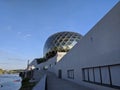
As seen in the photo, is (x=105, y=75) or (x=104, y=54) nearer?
(x=104, y=54)

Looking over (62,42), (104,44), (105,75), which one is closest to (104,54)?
(104,44)

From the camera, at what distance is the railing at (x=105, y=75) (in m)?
9.06

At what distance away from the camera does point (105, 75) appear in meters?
10.3

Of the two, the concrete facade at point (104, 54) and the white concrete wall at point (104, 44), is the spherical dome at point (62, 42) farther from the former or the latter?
the white concrete wall at point (104, 44)

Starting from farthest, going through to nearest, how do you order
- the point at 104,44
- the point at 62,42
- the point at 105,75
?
the point at 62,42, the point at 105,75, the point at 104,44

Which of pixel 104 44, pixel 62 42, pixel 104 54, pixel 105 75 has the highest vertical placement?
pixel 62 42

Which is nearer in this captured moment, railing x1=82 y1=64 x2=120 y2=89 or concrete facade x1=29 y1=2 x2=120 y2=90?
concrete facade x1=29 y1=2 x2=120 y2=90

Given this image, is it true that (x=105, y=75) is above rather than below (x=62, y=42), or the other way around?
below

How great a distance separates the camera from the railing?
906cm

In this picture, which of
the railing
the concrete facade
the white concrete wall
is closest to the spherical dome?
the concrete facade

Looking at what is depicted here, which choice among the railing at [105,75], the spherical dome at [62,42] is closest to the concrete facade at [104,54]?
the railing at [105,75]

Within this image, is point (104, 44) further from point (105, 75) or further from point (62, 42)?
point (62, 42)

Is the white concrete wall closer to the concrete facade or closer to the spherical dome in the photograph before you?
the concrete facade

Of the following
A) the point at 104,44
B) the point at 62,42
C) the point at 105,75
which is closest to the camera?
the point at 104,44
